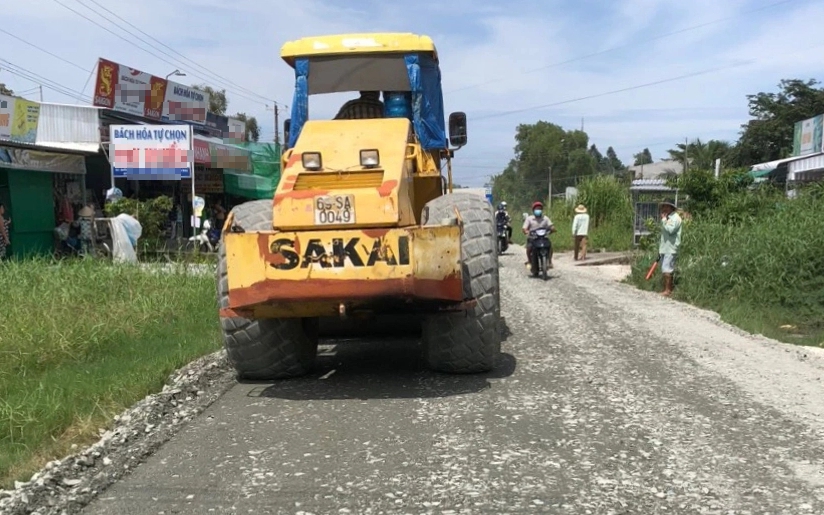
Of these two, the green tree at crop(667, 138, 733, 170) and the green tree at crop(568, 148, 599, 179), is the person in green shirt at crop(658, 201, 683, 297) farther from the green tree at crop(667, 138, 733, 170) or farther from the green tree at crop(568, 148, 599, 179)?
the green tree at crop(568, 148, 599, 179)

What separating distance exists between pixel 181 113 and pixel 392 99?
72.6 ft

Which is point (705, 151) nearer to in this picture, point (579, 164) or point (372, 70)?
point (579, 164)

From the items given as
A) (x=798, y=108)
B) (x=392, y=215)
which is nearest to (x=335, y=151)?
(x=392, y=215)

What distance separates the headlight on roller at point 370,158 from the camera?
5930mm

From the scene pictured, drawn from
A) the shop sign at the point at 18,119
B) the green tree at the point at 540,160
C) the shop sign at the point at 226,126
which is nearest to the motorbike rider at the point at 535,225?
the shop sign at the point at 18,119

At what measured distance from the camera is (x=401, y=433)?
4.89 metres

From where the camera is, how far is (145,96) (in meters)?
24.8

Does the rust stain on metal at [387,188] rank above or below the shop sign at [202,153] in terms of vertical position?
below

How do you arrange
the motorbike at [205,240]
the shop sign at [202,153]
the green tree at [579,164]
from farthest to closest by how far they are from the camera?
the green tree at [579,164] < the shop sign at [202,153] < the motorbike at [205,240]

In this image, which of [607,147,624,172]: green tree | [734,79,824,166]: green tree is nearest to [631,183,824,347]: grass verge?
[734,79,824,166]: green tree

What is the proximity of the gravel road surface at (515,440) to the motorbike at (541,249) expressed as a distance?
25.1ft

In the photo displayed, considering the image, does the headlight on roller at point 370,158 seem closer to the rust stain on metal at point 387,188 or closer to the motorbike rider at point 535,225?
the rust stain on metal at point 387,188

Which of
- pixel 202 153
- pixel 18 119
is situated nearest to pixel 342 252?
pixel 202 153

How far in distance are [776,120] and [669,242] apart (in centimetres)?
4349
